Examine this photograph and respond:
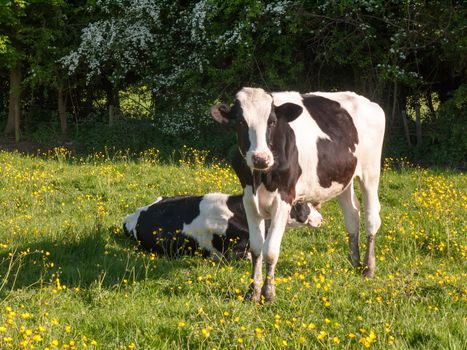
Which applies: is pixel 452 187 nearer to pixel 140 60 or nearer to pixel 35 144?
pixel 140 60

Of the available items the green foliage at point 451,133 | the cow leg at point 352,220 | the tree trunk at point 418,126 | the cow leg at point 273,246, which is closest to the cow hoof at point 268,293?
the cow leg at point 273,246

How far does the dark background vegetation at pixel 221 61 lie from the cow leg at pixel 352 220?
772cm

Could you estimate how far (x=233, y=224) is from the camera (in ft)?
23.7

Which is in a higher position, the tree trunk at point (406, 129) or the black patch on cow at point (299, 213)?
the tree trunk at point (406, 129)

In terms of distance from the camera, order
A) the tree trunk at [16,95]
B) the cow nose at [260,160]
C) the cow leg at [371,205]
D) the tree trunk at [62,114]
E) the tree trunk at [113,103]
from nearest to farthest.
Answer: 1. the cow nose at [260,160]
2. the cow leg at [371,205]
3. the tree trunk at [113,103]
4. the tree trunk at [16,95]
5. the tree trunk at [62,114]

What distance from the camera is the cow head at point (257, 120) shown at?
16.0ft

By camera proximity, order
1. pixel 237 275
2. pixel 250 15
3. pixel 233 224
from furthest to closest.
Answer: pixel 250 15 < pixel 233 224 < pixel 237 275

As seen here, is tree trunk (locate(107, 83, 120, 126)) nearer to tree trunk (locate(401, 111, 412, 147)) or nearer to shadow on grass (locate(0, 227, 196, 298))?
tree trunk (locate(401, 111, 412, 147))

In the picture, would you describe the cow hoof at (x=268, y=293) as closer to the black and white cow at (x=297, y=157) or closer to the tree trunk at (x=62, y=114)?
the black and white cow at (x=297, y=157)

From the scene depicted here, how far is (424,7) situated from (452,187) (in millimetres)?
5454

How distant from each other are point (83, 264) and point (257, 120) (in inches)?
102

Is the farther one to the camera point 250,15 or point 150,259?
point 250,15

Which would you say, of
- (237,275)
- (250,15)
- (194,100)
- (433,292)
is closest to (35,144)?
(194,100)

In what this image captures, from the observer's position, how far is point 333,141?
595 cm
